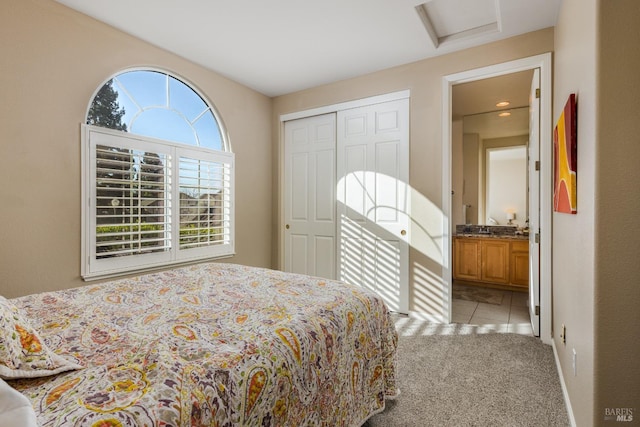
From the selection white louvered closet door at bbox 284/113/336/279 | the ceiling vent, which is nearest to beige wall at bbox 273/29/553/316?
the ceiling vent

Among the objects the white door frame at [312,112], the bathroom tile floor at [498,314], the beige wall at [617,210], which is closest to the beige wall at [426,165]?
the white door frame at [312,112]

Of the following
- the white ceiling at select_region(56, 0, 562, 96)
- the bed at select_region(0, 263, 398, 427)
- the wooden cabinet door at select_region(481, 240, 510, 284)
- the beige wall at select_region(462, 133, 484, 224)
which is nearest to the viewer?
the bed at select_region(0, 263, 398, 427)

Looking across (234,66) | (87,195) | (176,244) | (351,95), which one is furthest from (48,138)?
(351,95)

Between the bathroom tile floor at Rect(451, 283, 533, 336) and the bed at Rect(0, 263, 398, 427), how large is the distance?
191cm

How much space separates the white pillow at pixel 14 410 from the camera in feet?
1.93

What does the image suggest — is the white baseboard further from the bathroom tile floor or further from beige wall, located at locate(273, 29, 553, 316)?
beige wall, located at locate(273, 29, 553, 316)

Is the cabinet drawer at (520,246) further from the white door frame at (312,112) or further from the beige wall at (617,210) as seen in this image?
the beige wall at (617,210)

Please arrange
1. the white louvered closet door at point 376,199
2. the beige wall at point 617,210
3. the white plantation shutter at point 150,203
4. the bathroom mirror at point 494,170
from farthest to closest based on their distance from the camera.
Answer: the bathroom mirror at point 494,170, the white louvered closet door at point 376,199, the white plantation shutter at point 150,203, the beige wall at point 617,210

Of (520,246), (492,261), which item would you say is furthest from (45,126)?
(520,246)

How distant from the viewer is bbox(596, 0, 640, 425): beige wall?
1200 mm

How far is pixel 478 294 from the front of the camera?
4.46m

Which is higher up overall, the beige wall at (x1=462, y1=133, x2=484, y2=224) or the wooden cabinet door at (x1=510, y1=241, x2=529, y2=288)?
the beige wall at (x1=462, y1=133, x2=484, y2=224)

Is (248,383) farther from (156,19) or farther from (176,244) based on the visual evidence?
(156,19)

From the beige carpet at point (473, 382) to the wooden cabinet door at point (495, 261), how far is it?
1.89m
